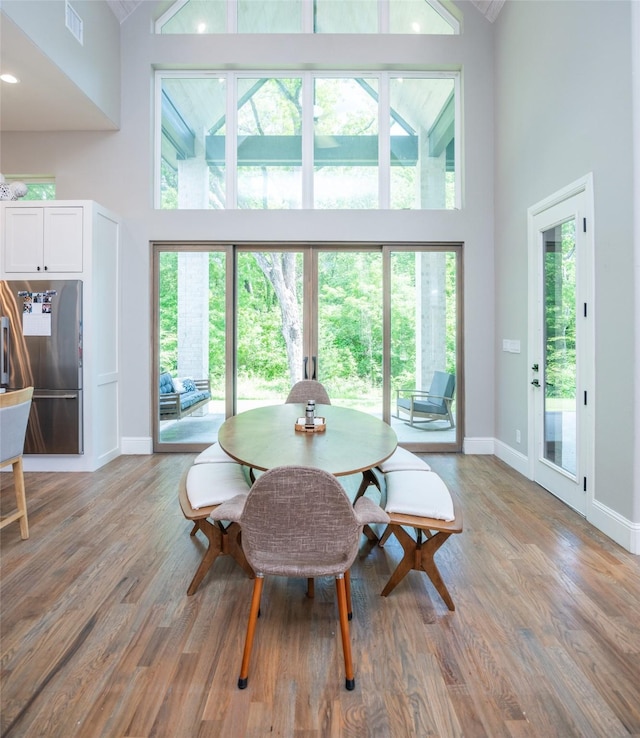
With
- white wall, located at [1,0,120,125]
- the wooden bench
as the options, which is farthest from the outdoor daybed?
the wooden bench

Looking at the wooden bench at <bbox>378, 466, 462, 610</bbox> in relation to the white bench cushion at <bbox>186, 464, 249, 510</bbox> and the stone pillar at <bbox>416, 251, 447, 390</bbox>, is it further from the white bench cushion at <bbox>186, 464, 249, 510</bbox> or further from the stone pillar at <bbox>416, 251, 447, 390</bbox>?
the stone pillar at <bbox>416, 251, 447, 390</bbox>

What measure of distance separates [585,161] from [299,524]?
10.2 feet

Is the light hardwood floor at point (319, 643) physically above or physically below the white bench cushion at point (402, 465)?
below

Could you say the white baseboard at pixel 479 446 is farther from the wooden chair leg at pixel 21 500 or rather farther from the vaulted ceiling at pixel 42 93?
the vaulted ceiling at pixel 42 93

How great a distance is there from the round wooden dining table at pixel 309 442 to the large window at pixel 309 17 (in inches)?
168

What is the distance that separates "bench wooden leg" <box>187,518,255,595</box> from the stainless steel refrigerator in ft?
8.30

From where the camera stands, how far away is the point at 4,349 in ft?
12.4

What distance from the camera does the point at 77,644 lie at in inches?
67.0

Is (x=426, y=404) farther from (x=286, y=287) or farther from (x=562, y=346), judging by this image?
(x=286, y=287)

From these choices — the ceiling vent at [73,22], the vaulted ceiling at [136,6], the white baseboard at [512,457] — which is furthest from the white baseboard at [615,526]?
the ceiling vent at [73,22]

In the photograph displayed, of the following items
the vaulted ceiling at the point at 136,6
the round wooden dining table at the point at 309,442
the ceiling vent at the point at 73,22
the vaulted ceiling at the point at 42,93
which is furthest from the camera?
the vaulted ceiling at the point at 136,6

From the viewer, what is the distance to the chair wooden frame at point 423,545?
1.88 meters

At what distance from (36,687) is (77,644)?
22 cm

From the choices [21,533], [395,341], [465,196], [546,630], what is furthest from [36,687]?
[465,196]
